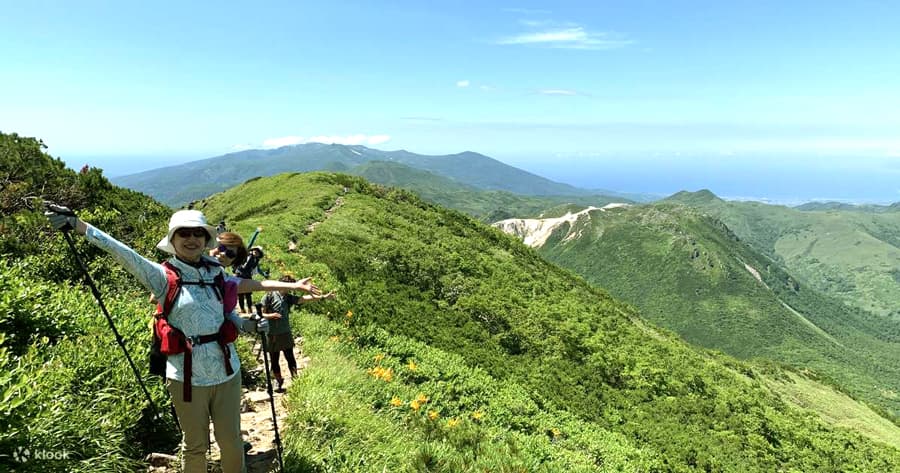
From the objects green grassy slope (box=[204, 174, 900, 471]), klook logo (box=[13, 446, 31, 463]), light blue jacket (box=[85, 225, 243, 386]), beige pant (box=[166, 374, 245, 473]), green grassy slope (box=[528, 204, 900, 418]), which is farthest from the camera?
green grassy slope (box=[528, 204, 900, 418])

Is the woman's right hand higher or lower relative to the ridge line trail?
higher

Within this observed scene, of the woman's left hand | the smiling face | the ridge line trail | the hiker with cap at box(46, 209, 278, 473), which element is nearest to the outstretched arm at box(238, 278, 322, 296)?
the woman's left hand

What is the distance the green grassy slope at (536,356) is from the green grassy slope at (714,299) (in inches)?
4565

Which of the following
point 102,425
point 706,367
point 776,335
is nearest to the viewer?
point 102,425

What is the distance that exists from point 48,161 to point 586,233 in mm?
186154

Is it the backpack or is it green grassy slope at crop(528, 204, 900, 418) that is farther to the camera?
green grassy slope at crop(528, 204, 900, 418)

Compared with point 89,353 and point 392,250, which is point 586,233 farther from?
point 89,353

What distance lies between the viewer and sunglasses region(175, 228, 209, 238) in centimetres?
487

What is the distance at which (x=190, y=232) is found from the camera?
194 inches

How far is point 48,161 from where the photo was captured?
1777 cm

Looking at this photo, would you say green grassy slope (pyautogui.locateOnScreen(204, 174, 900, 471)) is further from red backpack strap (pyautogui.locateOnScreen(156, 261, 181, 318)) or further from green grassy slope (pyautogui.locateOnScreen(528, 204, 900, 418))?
green grassy slope (pyautogui.locateOnScreen(528, 204, 900, 418))

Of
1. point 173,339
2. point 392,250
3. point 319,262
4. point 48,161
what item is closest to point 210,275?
point 173,339

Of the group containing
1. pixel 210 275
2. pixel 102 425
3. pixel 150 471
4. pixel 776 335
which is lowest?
pixel 776 335

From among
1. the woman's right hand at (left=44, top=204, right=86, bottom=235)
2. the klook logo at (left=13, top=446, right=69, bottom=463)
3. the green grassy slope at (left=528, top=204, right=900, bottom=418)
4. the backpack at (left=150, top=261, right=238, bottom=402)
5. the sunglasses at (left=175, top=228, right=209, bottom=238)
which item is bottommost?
the green grassy slope at (left=528, top=204, right=900, bottom=418)
